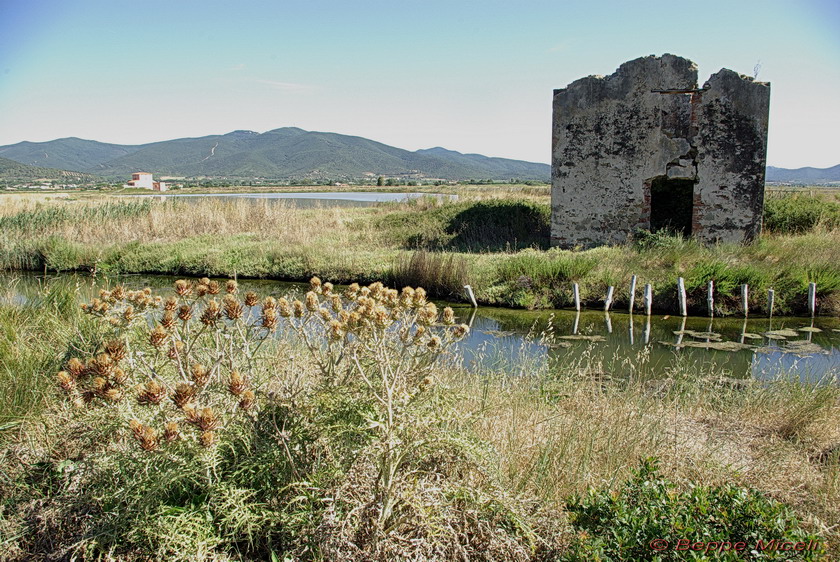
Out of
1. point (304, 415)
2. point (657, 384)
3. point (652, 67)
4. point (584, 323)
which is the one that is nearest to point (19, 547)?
point (304, 415)

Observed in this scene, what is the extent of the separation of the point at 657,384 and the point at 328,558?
5.09m

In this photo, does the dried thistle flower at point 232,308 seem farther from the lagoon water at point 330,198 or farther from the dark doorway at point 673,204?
the lagoon water at point 330,198

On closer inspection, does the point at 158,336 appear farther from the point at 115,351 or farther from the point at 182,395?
the point at 182,395

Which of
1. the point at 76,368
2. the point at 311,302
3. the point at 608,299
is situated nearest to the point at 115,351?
the point at 76,368

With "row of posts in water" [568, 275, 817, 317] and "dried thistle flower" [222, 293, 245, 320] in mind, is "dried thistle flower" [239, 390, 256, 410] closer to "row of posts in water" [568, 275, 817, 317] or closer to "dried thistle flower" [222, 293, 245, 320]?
"dried thistle flower" [222, 293, 245, 320]

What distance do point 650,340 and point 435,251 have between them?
7.51m

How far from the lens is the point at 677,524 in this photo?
2.31 metres

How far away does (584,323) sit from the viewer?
11.5 meters

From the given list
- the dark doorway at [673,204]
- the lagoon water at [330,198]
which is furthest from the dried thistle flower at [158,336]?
the lagoon water at [330,198]

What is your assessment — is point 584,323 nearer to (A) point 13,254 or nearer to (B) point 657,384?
(B) point 657,384

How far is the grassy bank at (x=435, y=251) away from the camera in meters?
12.6

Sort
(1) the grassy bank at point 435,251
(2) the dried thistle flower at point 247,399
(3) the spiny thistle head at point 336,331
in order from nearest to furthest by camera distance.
→ (2) the dried thistle flower at point 247,399, (3) the spiny thistle head at point 336,331, (1) the grassy bank at point 435,251

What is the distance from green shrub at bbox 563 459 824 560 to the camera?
230 cm

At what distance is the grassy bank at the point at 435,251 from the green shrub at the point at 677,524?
10335 mm
